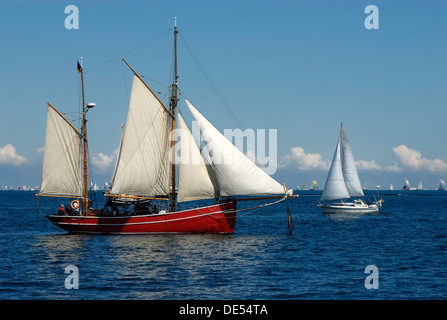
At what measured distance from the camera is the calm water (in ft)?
89.8

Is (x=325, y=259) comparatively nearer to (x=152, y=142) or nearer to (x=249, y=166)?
(x=249, y=166)

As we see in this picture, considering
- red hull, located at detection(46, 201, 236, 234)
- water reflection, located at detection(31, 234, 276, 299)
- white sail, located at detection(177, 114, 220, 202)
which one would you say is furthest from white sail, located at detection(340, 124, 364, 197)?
white sail, located at detection(177, 114, 220, 202)

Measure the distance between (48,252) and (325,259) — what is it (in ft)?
65.0

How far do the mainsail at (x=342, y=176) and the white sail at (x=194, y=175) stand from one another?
1647 inches

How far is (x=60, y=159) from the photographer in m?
50.6

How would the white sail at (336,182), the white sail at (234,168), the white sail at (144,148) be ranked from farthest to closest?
the white sail at (336,182) → the white sail at (144,148) → the white sail at (234,168)

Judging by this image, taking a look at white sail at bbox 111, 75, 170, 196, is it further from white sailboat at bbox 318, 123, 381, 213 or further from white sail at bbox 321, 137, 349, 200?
white sailboat at bbox 318, 123, 381, 213

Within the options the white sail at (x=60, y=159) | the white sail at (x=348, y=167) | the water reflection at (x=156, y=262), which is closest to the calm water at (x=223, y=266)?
the water reflection at (x=156, y=262)

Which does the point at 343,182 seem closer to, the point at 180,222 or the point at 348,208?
the point at 348,208

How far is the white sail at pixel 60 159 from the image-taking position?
165ft

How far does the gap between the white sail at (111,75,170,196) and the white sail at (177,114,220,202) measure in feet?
8.43

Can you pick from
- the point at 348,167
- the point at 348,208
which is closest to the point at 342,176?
the point at 348,167

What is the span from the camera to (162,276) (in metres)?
31.0

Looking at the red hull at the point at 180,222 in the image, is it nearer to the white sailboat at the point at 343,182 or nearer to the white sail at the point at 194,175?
the white sail at the point at 194,175
